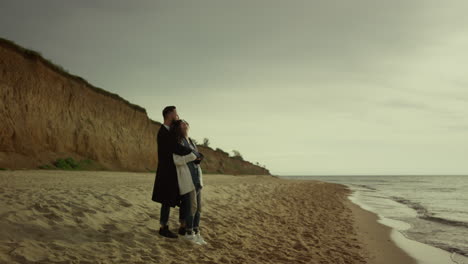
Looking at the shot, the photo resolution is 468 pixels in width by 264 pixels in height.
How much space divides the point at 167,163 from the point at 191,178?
50 centimetres

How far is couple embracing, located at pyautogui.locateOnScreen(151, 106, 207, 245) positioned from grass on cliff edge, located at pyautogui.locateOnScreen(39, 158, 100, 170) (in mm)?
14010

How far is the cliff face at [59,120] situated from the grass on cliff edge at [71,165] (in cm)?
35

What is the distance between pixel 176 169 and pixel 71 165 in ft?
51.4

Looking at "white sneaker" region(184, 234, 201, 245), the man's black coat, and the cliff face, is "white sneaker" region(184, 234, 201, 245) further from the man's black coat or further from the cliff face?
the cliff face

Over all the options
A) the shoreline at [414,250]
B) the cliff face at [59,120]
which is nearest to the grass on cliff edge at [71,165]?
the cliff face at [59,120]

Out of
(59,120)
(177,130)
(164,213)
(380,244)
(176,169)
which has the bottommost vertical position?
(380,244)

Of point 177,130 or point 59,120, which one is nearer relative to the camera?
point 177,130

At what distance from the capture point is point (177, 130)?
17.6ft

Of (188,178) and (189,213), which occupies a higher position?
(188,178)

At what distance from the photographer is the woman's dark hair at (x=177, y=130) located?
17.5 feet

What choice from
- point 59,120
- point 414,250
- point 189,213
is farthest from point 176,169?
point 59,120

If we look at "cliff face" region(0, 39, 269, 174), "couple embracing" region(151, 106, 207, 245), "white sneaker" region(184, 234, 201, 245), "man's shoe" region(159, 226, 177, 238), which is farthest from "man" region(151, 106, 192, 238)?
"cliff face" region(0, 39, 269, 174)

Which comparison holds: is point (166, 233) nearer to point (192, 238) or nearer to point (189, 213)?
point (192, 238)

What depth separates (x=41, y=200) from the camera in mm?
5984
